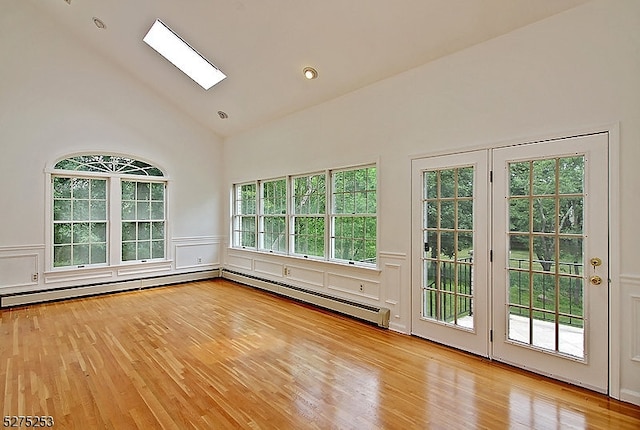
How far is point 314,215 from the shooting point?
17.7 ft

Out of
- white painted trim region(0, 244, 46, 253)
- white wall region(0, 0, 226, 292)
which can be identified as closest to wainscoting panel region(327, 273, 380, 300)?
white wall region(0, 0, 226, 292)

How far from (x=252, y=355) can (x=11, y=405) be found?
5.86 ft

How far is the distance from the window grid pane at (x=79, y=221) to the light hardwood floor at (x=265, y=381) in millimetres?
1517

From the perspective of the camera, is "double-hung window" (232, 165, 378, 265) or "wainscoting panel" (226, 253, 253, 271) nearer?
"double-hung window" (232, 165, 378, 265)

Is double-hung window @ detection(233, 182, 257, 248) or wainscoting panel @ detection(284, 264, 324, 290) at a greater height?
double-hung window @ detection(233, 182, 257, 248)

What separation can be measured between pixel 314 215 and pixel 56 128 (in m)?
4.30

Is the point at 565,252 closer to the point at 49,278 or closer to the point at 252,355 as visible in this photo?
the point at 252,355

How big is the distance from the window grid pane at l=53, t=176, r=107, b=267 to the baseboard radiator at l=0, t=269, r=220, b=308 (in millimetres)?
428

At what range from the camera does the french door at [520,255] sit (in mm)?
2744

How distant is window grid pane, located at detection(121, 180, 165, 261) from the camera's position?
6.36 m

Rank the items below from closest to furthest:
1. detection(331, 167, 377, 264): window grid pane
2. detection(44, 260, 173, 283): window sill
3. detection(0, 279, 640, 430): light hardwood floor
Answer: detection(0, 279, 640, 430): light hardwood floor → detection(331, 167, 377, 264): window grid pane → detection(44, 260, 173, 283): window sill

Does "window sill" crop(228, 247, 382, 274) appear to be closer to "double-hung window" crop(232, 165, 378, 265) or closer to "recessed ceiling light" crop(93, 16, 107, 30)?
"double-hung window" crop(232, 165, 378, 265)

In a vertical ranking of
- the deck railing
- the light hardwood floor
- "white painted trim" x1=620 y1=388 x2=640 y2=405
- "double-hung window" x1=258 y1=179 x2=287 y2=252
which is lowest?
the light hardwood floor

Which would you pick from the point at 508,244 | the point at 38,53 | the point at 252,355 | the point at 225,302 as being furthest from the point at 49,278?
the point at 508,244
